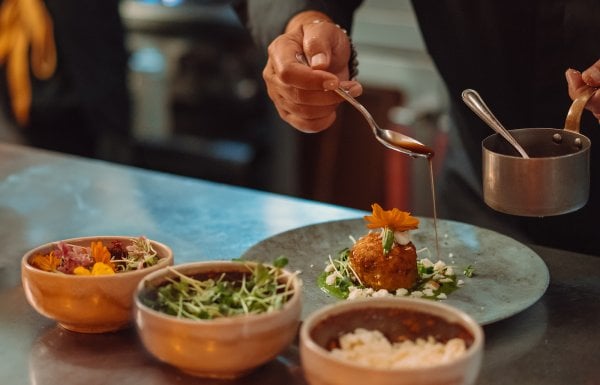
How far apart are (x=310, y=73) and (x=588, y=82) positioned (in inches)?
20.4

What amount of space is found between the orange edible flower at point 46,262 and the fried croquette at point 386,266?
1.61 ft

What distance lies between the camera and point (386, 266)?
5.27 ft

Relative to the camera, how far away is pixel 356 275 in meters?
1.66

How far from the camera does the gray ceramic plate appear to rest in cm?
156

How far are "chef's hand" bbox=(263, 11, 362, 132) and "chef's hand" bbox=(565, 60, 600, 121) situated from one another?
402mm

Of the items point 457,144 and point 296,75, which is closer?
point 296,75

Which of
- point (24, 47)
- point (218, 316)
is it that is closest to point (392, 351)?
point (218, 316)

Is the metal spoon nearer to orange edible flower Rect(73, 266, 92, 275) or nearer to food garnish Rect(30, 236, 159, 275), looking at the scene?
food garnish Rect(30, 236, 159, 275)

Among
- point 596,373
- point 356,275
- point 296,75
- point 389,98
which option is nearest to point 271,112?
point 389,98

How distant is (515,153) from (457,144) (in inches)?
32.1

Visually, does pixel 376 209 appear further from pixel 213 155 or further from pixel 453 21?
pixel 213 155

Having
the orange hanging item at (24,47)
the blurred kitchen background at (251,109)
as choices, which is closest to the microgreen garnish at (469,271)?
the blurred kitchen background at (251,109)

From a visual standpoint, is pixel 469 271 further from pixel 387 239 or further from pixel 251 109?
pixel 251 109

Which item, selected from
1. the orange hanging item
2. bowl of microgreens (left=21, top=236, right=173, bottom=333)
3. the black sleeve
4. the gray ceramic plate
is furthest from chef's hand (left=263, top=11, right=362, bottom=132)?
the orange hanging item
